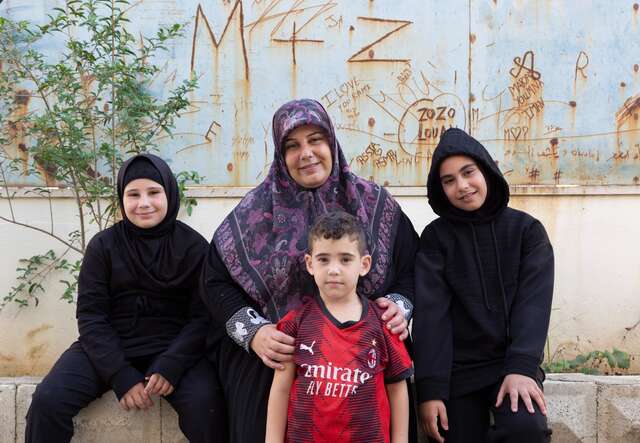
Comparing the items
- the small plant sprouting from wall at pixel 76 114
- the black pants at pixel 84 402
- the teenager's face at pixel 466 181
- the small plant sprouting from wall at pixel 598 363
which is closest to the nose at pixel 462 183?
the teenager's face at pixel 466 181

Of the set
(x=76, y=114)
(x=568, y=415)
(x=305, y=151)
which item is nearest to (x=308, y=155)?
(x=305, y=151)

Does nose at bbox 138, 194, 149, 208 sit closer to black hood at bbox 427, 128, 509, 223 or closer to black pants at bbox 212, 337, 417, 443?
black pants at bbox 212, 337, 417, 443

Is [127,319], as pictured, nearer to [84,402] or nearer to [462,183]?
[84,402]

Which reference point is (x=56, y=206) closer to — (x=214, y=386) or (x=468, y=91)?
(x=214, y=386)

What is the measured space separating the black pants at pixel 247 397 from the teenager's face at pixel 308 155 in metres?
0.68

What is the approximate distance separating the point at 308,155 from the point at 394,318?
2.21ft

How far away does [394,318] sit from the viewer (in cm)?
253

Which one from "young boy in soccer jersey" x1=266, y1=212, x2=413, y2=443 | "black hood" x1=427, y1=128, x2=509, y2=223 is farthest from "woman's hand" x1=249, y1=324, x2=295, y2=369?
"black hood" x1=427, y1=128, x2=509, y2=223

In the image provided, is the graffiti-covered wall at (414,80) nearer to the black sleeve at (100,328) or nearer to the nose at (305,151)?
the black sleeve at (100,328)

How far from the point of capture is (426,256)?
2842 millimetres

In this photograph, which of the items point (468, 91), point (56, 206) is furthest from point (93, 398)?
point (468, 91)

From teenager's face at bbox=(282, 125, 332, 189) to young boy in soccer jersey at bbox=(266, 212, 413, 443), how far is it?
349mm

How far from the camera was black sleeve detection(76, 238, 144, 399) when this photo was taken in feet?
9.11

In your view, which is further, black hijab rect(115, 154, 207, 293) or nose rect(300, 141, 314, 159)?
black hijab rect(115, 154, 207, 293)
